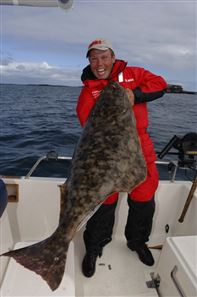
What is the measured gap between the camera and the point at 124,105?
314 centimetres

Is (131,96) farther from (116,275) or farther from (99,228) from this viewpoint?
(116,275)

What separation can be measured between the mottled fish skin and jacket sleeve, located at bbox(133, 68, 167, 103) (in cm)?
42

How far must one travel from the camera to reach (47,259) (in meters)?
2.83

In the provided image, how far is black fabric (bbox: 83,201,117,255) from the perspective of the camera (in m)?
4.37

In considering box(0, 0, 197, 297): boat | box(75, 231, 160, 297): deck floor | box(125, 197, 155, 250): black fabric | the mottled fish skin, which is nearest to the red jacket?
box(0, 0, 197, 297): boat

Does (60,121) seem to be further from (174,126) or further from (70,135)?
(174,126)

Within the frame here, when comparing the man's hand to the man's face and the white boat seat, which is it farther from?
the white boat seat

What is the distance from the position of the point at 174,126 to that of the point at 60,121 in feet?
22.1

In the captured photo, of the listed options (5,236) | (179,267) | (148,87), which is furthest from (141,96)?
(5,236)

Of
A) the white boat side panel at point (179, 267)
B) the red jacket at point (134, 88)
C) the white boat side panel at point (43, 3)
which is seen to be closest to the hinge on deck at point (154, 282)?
the white boat side panel at point (179, 267)

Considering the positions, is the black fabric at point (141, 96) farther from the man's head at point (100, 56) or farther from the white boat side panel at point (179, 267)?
the white boat side panel at point (179, 267)

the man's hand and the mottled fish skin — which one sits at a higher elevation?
the man's hand

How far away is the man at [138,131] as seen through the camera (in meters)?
3.57

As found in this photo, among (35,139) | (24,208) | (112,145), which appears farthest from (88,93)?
(35,139)
